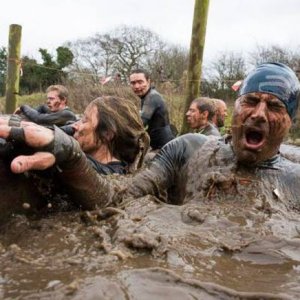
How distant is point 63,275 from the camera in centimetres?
182

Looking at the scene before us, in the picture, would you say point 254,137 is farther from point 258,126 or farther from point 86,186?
point 86,186

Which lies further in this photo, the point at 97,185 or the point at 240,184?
the point at 240,184

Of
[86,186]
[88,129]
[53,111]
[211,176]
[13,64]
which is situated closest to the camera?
[86,186]

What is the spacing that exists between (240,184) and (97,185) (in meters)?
0.86

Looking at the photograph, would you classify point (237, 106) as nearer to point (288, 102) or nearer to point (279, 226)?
point (288, 102)

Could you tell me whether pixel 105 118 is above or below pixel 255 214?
above

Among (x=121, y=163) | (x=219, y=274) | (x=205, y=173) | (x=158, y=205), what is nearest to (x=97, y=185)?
(x=158, y=205)

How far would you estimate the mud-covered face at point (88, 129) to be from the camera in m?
3.75

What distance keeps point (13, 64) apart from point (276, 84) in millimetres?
7003

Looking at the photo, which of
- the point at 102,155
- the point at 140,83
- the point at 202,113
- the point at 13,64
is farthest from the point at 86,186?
the point at 13,64

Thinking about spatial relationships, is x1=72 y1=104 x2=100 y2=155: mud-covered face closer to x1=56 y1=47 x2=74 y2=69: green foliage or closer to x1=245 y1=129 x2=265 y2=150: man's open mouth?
x1=245 y1=129 x2=265 y2=150: man's open mouth

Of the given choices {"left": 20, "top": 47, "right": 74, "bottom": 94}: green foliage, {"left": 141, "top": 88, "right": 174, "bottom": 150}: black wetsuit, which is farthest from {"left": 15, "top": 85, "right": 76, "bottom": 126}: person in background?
{"left": 20, "top": 47, "right": 74, "bottom": 94}: green foliage

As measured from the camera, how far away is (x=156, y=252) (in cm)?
204

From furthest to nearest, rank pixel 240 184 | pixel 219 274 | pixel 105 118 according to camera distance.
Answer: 1. pixel 105 118
2. pixel 240 184
3. pixel 219 274
